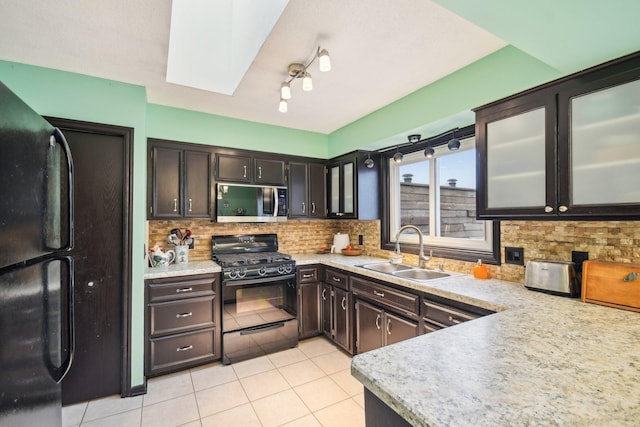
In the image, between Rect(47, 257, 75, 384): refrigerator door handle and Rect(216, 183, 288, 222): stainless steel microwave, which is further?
Rect(216, 183, 288, 222): stainless steel microwave

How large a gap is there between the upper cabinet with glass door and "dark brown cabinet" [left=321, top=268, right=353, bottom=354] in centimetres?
151

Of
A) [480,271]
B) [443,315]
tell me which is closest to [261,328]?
[443,315]

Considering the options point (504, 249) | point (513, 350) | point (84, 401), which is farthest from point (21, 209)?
point (504, 249)

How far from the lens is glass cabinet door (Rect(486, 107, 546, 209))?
5.48 feet

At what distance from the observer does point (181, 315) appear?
2.54 metres

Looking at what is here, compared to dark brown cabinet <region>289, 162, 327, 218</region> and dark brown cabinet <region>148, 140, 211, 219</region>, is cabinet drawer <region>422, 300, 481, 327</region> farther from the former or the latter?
dark brown cabinet <region>148, 140, 211, 219</region>

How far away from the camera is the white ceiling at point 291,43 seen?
4.98 feet

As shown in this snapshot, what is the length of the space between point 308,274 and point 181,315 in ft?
4.22

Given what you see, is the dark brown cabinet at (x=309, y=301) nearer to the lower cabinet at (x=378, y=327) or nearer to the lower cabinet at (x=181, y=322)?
the lower cabinet at (x=378, y=327)

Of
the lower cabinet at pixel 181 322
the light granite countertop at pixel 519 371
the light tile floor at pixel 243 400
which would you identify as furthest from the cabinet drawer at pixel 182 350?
the light granite countertop at pixel 519 371

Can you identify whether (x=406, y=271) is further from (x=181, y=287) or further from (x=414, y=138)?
(x=181, y=287)

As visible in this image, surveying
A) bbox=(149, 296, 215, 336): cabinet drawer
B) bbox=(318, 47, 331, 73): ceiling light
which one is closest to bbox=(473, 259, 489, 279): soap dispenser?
bbox=(318, 47, 331, 73): ceiling light

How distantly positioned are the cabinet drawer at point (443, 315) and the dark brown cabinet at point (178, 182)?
2.25 metres

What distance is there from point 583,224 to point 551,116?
70cm
